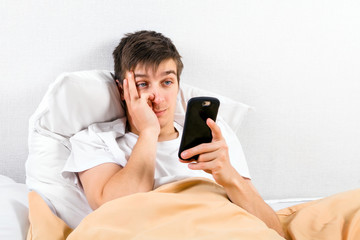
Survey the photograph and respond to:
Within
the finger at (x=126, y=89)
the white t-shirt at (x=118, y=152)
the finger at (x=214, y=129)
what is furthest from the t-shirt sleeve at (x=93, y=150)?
the finger at (x=214, y=129)

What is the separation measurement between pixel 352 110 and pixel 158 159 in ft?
3.04

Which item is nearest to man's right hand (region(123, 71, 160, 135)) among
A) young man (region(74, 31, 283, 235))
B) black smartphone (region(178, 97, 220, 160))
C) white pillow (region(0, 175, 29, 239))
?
young man (region(74, 31, 283, 235))

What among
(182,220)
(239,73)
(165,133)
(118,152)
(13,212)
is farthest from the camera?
(239,73)

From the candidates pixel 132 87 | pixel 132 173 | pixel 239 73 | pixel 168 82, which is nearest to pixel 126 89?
pixel 132 87

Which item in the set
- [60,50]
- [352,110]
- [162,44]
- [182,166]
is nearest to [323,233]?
[182,166]

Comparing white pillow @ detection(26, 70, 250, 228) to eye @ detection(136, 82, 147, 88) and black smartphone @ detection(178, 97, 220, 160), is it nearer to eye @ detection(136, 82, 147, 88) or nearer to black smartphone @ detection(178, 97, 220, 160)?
eye @ detection(136, 82, 147, 88)

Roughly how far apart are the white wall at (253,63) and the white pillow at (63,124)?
197mm

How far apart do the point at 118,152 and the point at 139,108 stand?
0.15 m

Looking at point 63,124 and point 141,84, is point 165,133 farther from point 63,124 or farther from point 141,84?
point 63,124

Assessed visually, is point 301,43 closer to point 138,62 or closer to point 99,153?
point 138,62

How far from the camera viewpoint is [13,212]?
37.9 inches

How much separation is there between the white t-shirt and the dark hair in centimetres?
19

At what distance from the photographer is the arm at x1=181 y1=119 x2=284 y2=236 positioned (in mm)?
976

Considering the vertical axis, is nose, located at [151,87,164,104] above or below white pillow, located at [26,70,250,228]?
above
